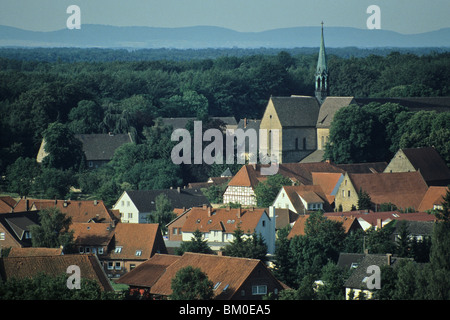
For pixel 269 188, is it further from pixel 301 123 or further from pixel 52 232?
pixel 301 123

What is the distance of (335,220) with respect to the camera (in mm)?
46344

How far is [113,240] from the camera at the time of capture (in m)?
45.7

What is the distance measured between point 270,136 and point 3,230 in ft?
102

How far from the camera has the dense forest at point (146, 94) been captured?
69.3 meters

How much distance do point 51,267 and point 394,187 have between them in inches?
1087

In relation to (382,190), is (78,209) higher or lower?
lower

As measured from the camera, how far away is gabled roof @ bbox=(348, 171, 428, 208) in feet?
185

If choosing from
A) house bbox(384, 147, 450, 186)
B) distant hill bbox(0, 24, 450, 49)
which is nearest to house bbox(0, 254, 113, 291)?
distant hill bbox(0, 24, 450, 49)

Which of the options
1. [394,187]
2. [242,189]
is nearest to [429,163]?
[394,187]

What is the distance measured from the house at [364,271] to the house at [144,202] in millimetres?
19548

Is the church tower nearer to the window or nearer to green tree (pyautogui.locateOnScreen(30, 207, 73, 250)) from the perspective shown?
green tree (pyautogui.locateOnScreen(30, 207, 73, 250))

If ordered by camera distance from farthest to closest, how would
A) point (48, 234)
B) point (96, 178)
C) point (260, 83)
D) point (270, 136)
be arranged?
point (260, 83) < point (270, 136) < point (96, 178) < point (48, 234)
